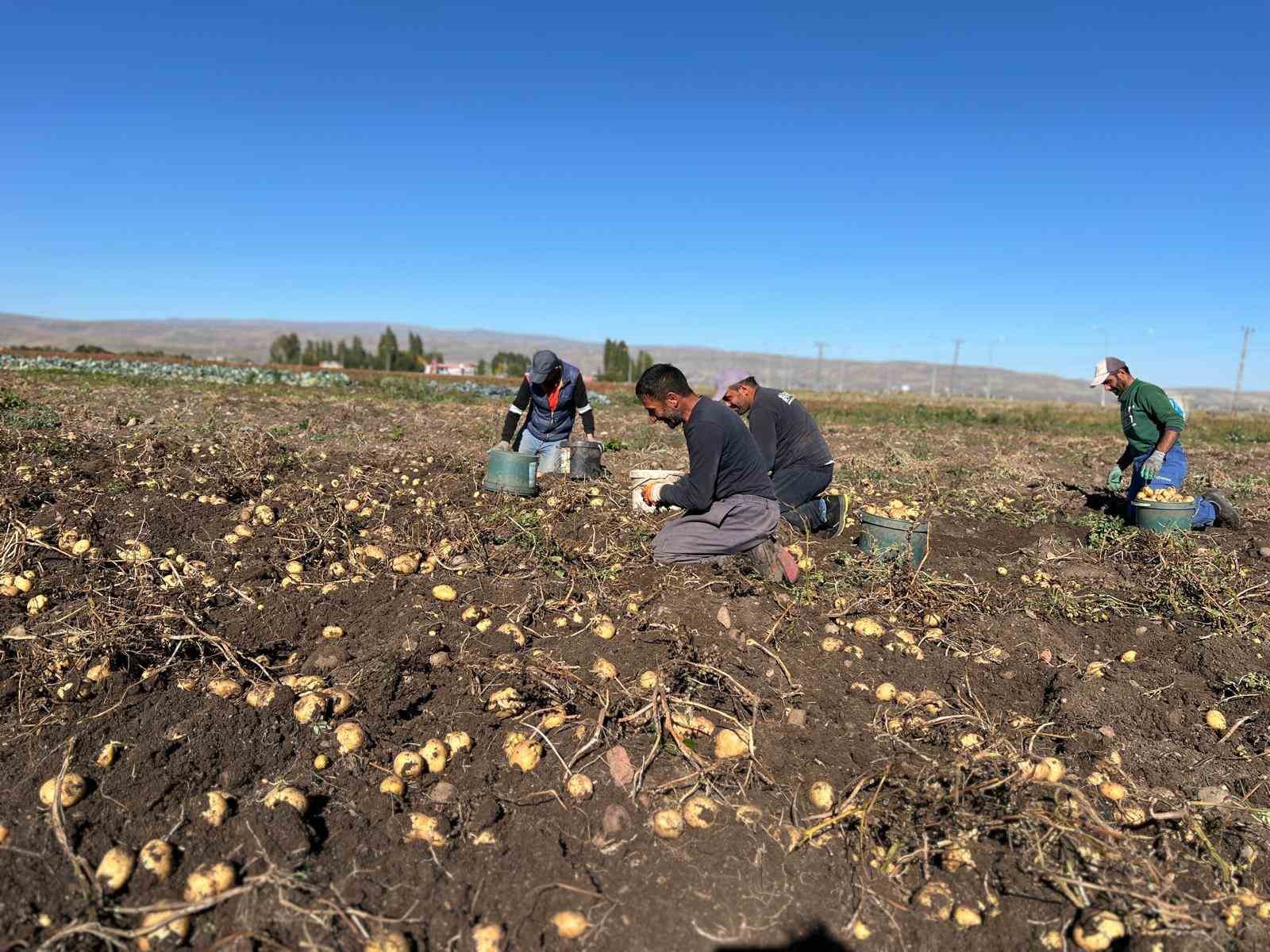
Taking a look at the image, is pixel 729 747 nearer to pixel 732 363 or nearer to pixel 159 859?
pixel 159 859

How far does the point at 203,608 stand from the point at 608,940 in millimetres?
2771

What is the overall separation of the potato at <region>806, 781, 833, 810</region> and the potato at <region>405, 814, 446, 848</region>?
1.29 m

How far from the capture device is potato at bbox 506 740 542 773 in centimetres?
305

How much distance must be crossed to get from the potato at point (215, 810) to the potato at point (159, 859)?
0.50 feet

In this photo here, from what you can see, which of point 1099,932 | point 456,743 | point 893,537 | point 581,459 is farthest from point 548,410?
point 1099,932

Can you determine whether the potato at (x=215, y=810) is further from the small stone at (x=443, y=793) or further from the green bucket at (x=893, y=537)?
the green bucket at (x=893, y=537)

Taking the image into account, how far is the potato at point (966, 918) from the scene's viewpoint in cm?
251

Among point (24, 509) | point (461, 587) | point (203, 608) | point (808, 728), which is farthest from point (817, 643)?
point (24, 509)

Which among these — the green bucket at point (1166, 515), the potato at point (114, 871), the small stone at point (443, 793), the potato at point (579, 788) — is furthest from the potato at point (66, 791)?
the green bucket at point (1166, 515)

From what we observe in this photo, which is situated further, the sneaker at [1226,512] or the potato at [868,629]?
the sneaker at [1226,512]

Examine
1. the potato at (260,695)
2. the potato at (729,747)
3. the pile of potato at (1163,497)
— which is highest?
the pile of potato at (1163,497)

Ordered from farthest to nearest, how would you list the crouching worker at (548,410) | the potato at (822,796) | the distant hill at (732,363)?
the distant hill at (732,363), the crouching worker at (548,410), the potato at (822,796)

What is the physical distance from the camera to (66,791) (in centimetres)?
270

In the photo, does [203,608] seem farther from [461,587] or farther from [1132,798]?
[1132,798]
